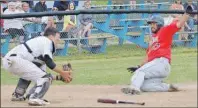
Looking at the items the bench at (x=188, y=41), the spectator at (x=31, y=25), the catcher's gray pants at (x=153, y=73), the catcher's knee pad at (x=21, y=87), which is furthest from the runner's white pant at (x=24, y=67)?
the bench at (x=188, y=41)

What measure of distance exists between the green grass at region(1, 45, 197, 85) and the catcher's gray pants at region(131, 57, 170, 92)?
1.35 meters

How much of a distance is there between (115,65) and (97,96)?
4.61 meters

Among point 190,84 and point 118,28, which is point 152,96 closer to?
point 190,84

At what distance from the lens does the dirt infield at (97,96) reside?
27.2 ft

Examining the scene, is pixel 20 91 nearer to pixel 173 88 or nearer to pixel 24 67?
pixel 24 67

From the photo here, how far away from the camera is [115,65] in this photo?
13.8 metres

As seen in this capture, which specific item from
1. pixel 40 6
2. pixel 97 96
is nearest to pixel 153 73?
pixel 97 96

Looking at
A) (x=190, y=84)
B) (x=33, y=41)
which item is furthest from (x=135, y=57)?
(x=33, y=41)

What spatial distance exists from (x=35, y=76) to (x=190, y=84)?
332cm

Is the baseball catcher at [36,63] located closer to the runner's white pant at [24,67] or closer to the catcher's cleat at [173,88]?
the runner's white pant at [24,67]

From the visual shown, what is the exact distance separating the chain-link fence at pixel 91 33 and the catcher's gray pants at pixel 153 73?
3.94 m

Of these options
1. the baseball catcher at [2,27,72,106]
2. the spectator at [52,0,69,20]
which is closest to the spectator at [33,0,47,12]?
the spectator at [52,0,69,20]

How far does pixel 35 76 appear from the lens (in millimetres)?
8398

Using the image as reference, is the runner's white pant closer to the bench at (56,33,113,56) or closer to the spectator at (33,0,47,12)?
the bench at (56,33,113,56)
